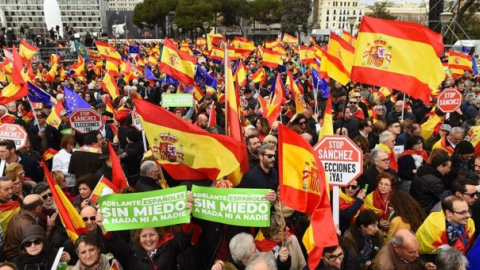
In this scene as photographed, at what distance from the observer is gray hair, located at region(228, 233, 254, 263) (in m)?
3.94

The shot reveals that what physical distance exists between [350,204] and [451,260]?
144 cm

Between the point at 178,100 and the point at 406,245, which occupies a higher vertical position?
the point at 178,100

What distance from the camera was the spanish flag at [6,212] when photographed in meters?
4.92

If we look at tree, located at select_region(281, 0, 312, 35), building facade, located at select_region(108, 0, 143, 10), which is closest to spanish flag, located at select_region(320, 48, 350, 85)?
tree, located at select_region(281, 0, 312, 35)

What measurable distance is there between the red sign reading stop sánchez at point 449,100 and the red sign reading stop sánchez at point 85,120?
6410 mm

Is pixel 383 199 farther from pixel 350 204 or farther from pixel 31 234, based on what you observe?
pixel 31 234

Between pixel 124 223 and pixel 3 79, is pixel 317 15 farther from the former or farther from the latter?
pixel 124 223

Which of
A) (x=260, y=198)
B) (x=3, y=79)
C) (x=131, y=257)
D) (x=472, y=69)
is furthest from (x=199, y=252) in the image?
(x=472, y=69)

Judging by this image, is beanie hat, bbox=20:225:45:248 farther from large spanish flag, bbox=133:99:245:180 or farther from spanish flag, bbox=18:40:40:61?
spanish flag, bbox=18:40:40:61

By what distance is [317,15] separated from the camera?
485ft

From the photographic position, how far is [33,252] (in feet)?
13.2

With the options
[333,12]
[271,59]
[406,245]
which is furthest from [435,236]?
[333,12]

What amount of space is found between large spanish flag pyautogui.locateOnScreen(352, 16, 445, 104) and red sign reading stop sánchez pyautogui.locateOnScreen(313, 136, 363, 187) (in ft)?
3.55

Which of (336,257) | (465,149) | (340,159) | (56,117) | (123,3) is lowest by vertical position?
(56,117)
